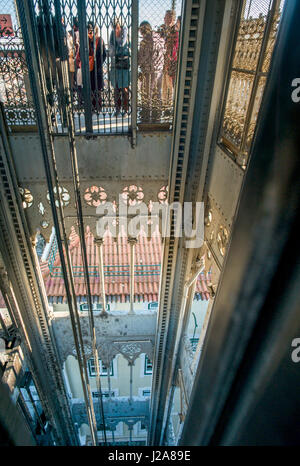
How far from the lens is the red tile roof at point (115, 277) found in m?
8.51

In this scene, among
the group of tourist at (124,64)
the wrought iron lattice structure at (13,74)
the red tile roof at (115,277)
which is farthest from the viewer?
the red tile roof at (115,277)

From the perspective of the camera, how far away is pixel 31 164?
13.7 ft

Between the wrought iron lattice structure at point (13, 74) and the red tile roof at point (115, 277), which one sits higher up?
the wrought iron lattice structure at point (13, 74)

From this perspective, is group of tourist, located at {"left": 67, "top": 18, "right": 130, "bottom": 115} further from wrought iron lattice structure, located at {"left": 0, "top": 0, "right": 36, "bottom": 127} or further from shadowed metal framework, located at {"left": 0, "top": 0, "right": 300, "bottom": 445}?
wrought iron lattice structure, located at {"left": 0, "top": 0, "right": 36, "bottom": 127}

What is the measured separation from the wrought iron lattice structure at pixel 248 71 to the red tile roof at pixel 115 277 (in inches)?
205

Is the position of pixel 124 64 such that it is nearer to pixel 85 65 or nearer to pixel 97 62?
pixel 97 62

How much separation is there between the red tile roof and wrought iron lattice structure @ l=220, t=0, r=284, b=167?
519 centimetres

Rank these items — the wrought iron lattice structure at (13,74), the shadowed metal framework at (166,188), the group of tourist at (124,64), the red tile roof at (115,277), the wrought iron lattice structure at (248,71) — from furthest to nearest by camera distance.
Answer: the red tile roof at (115,277), the group of tourist at (124,64), the wrought iron lattice structure at (13,74), the wrought iron lattice structure at (248,71), the shadowed metal framework at (166,188)

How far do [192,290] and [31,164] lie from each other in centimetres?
313

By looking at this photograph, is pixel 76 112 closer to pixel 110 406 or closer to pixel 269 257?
pixel 269 257

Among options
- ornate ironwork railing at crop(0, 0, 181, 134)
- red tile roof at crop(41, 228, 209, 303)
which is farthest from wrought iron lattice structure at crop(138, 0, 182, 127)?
red tile roof at crop(41, 228, 209, 303)

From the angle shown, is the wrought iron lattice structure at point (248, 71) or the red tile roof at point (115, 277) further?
the red tile roof at point (115, 277)

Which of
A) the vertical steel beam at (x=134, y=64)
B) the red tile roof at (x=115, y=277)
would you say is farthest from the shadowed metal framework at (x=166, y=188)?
the red tile roof at (x=115, y=277)

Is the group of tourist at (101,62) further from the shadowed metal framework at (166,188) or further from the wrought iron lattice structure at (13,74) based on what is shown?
the wrought iron lattice structure at (13,74)
